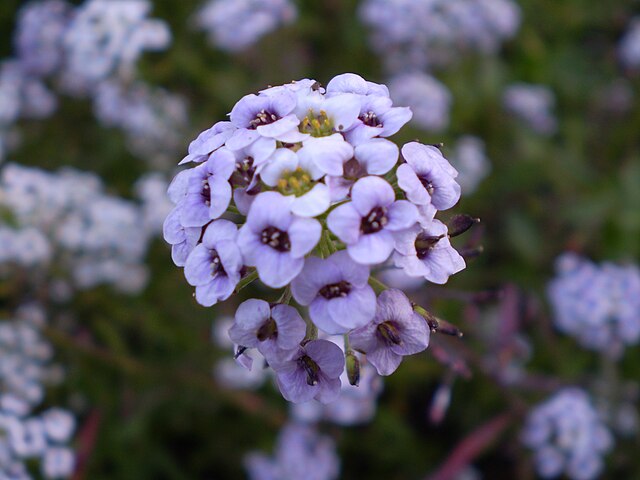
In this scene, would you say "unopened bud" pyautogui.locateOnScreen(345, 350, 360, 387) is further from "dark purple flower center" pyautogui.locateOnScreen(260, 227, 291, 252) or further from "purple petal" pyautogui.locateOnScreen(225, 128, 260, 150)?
"purple petal" pyautogui.locateOnScreen(225, 128, 260, 150)

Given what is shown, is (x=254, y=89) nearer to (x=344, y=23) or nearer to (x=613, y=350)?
(x=344, y=23)

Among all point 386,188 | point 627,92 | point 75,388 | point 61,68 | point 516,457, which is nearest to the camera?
point 386,188

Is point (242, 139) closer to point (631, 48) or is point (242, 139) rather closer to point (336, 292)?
point (336, 292)

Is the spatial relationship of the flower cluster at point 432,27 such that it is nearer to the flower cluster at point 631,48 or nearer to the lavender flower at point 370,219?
the flower cluster at point 631,48

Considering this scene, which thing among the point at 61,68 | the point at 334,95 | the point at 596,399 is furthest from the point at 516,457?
the point at 61,68

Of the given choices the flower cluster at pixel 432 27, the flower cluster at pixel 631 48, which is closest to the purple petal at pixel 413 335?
the flower cluster at pixel 432 27
